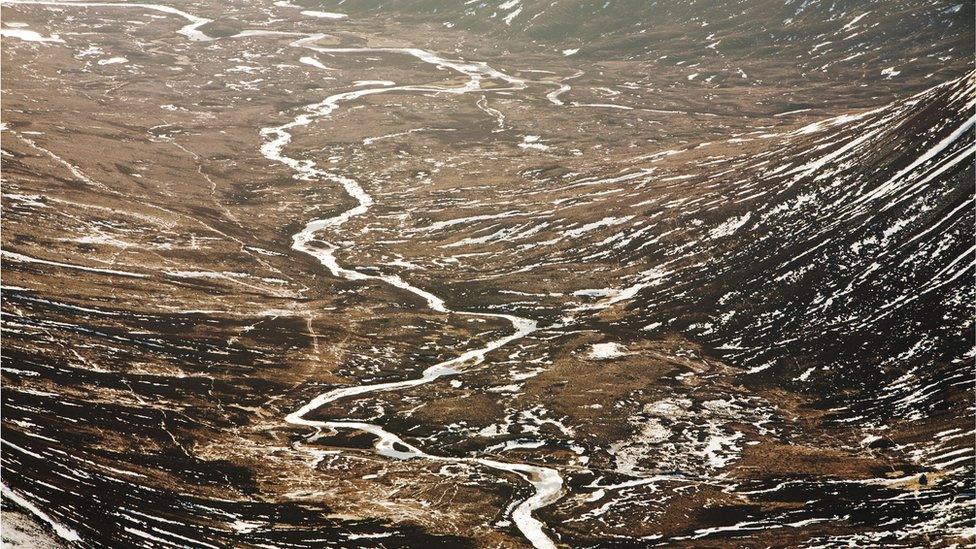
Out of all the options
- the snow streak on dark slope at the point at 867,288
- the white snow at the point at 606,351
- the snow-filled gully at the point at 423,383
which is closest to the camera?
the snow-filled gully at the point at 423,383

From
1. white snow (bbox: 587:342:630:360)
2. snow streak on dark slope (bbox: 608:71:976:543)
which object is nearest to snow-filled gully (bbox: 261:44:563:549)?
white snow (bbox: 587:342:630:360)

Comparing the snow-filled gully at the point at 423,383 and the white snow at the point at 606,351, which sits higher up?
the white snow at the point at 606,351

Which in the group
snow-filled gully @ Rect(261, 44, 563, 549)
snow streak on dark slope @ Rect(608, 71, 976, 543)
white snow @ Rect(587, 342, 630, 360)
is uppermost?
snow streak on dark slope @ Rect(608, 71, 976, 543)

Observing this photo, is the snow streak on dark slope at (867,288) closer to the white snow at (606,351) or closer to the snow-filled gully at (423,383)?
the white snow at (606,351)

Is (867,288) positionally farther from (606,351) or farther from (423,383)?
(423,383)

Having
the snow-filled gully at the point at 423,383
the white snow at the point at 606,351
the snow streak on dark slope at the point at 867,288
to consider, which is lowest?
the snow-filled gully at the point at 423,383

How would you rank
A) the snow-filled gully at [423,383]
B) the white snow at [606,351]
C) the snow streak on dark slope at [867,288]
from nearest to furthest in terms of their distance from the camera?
the snow-filled gully at [423,383] → the snow streak on dark slope at [867,288] → the white snow at [606,351]

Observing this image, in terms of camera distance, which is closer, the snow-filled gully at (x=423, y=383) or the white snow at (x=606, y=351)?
the snow-filled gully at (x=423, y=383)

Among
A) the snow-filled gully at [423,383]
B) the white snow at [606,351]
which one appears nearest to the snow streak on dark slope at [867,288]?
the white snow at [606,351]

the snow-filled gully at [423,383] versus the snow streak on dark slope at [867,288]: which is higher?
the snow streak on dark slope at [867,288]

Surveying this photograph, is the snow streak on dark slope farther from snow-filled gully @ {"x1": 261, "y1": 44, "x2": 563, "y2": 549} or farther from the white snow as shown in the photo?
snow-filled gully @ {"x1": 261, "y1": 44, "x2": 563, "y2": 549}

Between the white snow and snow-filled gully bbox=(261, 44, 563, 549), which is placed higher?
the white snow

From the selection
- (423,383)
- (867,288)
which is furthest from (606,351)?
(867,288)
